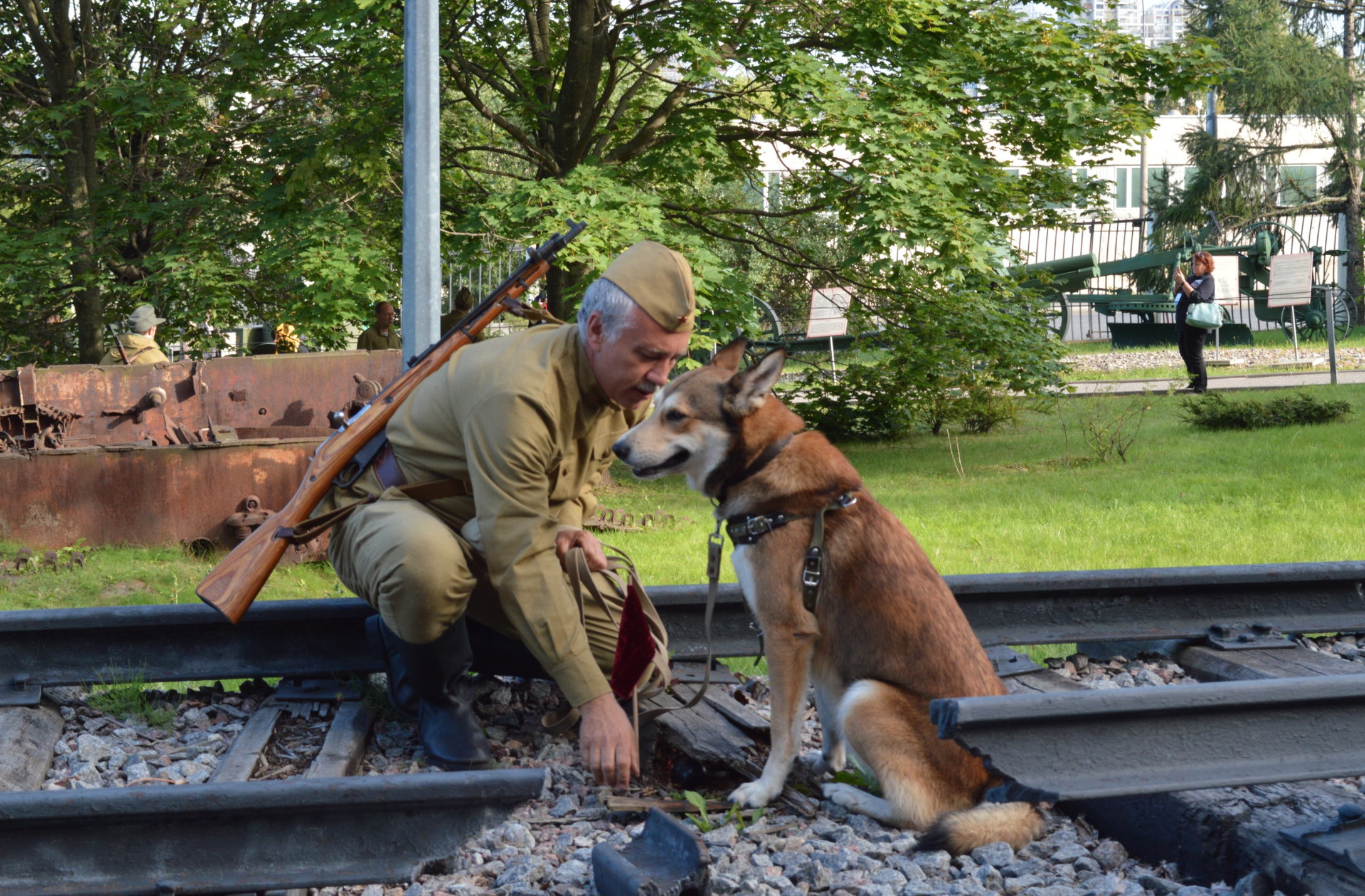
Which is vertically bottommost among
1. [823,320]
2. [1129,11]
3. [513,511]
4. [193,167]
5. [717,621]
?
[717,621]

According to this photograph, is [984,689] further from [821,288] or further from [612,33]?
[821,288]

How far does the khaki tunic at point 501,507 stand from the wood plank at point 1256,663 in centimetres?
220

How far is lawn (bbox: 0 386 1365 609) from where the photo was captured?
7.38 metres

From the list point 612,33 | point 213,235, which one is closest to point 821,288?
point 612,33

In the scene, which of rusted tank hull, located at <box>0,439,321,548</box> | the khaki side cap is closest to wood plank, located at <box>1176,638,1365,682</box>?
the khaki side cap

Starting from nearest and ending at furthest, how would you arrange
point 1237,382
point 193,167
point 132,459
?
point 132,459 → point 193,167 → point 1237,382

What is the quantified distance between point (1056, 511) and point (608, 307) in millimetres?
6914

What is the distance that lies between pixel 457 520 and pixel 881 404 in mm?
10666

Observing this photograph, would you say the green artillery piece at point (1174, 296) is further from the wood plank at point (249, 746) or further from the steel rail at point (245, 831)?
the steel rail at point (245, 831)

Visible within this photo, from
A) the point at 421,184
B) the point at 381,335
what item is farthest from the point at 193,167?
the point at 421,184

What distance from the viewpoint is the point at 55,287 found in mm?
13703

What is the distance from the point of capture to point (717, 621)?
4820mm

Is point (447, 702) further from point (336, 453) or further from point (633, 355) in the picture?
point (633, 355)

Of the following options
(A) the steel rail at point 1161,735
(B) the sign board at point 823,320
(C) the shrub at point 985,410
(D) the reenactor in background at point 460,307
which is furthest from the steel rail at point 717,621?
(B) the sign board at point 823,320
